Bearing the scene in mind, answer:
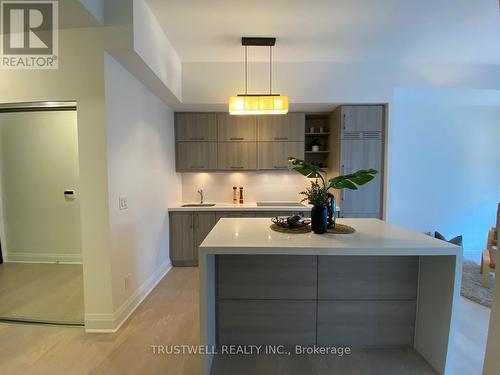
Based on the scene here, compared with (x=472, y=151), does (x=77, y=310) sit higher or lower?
lower

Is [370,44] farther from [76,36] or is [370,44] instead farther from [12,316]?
[12,316]

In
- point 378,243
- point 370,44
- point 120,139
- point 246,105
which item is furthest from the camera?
point 370,44

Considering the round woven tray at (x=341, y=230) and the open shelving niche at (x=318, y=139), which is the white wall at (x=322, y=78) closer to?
the open shelving niche at (x=318, y=139)

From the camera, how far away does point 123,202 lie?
232 cm

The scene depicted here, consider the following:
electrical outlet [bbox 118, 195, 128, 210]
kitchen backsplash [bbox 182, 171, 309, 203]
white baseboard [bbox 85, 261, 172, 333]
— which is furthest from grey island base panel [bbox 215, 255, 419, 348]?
kitchen backsplash [bbox 182, 171, 309, 203]

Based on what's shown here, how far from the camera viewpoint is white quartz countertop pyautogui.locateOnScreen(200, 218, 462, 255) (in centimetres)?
148

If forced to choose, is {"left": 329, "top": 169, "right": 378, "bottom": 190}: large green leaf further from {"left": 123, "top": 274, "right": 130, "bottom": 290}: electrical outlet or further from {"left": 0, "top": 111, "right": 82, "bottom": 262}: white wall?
{"left": 0, "top": 111, "right": 82, "bottom": 262}: white wall

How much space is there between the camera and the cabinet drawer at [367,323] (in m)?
1.89

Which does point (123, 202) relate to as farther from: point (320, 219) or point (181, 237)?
point (320, 219)

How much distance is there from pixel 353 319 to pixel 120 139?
8.46ft

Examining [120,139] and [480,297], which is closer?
[120,139]

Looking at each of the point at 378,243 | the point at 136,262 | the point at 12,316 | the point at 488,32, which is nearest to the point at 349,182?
the point at 378,243

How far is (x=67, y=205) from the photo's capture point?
362 cm
